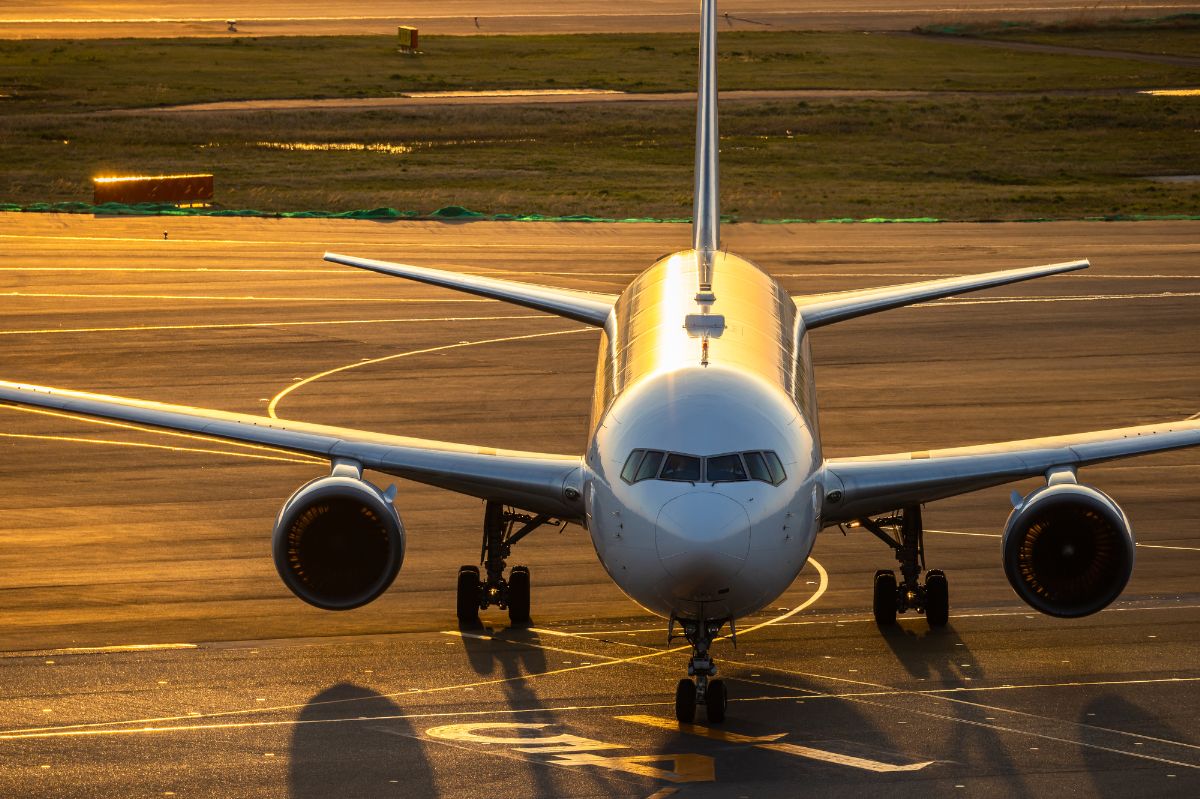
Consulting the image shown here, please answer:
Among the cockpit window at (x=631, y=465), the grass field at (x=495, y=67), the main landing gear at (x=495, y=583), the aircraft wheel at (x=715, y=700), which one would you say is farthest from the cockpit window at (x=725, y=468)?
the grass field at (x=495, y=67)

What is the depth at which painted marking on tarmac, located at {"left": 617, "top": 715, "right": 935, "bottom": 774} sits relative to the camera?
67.7 ft

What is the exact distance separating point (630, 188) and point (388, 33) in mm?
68914

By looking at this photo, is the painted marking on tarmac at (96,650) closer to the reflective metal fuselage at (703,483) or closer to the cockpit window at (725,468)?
the reflective metal fuselage at (703,483)

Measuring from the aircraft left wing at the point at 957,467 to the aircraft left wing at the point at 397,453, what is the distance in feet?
11.4

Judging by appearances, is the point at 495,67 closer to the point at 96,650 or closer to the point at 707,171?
the point at 707,171

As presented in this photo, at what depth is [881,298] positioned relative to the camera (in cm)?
3142

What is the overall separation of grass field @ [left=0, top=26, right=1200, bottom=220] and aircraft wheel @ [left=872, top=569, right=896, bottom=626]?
4329 cm

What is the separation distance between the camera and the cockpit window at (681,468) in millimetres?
20812

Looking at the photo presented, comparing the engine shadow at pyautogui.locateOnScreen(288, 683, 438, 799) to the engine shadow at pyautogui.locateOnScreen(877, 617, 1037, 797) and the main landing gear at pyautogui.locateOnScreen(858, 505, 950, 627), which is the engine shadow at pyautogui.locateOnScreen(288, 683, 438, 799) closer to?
the engine shadow at pyautogui.locateOnScreen(877, 617, 1037, 797)

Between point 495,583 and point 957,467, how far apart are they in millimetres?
6810

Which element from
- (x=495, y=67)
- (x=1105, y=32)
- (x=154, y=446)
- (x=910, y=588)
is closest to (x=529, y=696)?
(x=910, y=588)

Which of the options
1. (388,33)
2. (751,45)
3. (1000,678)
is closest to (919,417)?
(1000,678)

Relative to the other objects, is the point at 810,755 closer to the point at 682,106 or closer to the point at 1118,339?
the point at 1118,339

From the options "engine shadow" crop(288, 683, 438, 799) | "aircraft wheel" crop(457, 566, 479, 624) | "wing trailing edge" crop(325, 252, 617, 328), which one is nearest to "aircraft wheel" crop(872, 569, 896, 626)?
"aircraft wheel" crop(457, 566, 479, 624)
